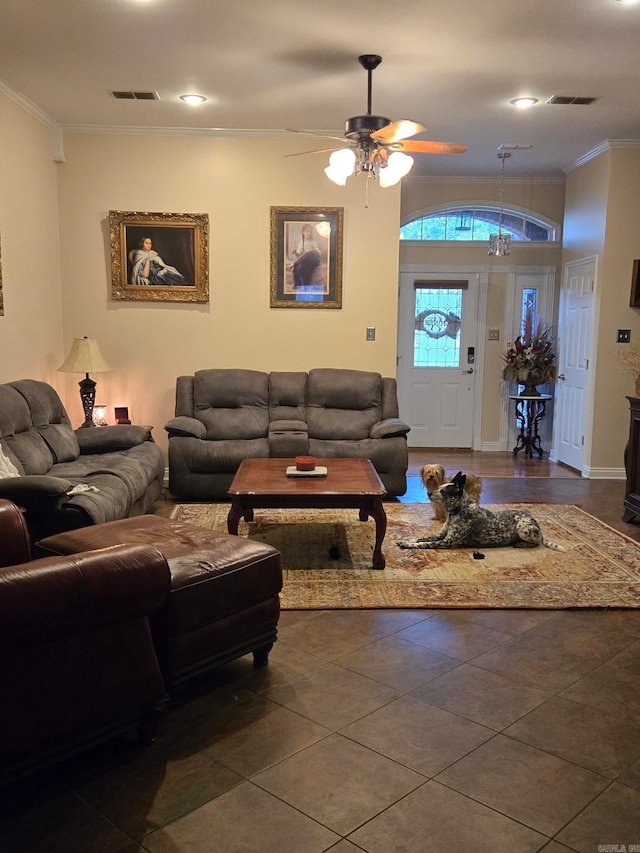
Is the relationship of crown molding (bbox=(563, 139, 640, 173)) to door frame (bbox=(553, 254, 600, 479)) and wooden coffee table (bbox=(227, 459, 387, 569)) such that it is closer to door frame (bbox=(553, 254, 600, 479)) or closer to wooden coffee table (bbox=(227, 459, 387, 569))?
door frame (bbox=(553, 254, 600, 479))

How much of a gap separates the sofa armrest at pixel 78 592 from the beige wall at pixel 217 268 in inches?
163

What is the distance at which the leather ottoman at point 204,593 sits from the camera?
2360mm

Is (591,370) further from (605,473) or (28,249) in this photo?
(28,249)

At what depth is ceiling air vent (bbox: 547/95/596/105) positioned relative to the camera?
16.0 feet

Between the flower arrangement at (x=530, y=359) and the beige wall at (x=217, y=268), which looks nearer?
the beige wall at (x=217, y=268)

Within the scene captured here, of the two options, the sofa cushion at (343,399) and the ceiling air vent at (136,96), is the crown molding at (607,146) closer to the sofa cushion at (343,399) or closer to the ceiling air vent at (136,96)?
the sofa cushion at (343,399)

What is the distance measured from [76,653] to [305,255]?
4.64 metres

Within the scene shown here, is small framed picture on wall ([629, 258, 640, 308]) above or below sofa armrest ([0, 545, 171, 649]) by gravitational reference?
above

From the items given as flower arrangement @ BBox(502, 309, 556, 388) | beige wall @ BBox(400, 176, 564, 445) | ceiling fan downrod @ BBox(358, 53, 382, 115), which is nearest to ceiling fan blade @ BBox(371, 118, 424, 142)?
ceiling fan downrod @ BBox(358, 53, 382, 115)

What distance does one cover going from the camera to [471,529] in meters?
4.18

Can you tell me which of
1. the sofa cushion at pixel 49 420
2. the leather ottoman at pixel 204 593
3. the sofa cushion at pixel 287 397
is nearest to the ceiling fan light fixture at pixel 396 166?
the sofa cushion at pixel 287 397

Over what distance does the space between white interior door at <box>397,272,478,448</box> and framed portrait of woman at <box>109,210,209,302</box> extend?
8.40 ft

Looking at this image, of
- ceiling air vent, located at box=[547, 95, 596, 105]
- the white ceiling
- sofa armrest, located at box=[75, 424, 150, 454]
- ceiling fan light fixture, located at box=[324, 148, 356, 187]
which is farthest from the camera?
sofa armrest, located at box=[75, 424, 150, 454]

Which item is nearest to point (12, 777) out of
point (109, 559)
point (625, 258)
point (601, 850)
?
point (109, 559)
